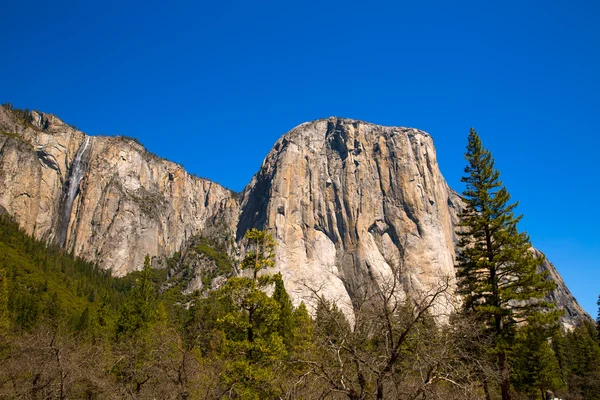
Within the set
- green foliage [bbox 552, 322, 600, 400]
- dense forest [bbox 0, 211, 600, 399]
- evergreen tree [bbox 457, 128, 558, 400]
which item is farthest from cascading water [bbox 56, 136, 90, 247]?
evergreen tree [bbox 457, 128, 558, 400]

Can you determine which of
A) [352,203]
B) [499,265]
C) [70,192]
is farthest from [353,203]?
[70,192]

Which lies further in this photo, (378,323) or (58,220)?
(58,220)

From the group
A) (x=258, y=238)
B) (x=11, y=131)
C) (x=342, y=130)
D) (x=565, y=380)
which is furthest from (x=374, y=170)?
(x=11, y=131)

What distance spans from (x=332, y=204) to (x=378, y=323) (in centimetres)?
11449

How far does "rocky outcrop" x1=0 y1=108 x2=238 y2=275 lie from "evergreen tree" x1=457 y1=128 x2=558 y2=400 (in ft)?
456

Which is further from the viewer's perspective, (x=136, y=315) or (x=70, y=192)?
(x=70, y=192)

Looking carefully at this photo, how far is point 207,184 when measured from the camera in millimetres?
196375

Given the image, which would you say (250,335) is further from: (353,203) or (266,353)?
(353,203)

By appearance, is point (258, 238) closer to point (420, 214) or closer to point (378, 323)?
point (378, 323)

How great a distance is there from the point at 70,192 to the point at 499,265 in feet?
525

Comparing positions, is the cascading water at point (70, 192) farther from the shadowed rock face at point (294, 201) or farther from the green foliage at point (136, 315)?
the green foliage at point (136, 315)

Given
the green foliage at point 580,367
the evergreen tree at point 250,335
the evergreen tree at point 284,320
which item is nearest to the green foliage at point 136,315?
the evergreen tree at point 284,320

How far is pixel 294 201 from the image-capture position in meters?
126

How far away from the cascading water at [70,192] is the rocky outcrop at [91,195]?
31 centimetres
